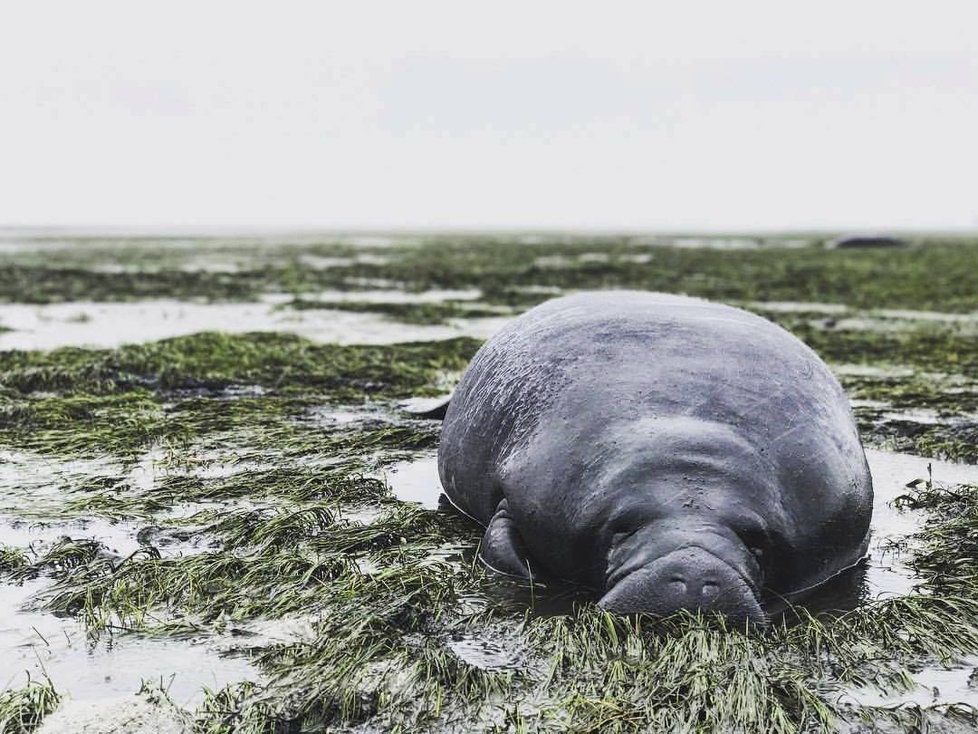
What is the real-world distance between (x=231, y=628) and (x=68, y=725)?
0.85 metres

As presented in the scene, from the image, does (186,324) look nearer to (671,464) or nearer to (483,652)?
(671,464)

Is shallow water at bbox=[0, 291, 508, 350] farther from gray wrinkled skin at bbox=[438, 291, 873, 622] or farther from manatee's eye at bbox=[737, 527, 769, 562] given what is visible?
manatee's eye at bbox=[737, 527, 769, 562]

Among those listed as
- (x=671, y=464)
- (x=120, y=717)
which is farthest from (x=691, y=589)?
(x=120, y=717)

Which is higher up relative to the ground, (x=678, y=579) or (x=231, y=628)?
(x=678, y=579)

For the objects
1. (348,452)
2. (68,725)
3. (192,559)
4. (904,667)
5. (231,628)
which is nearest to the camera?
(68,725)

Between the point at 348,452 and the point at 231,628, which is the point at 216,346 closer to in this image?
the point at 348,452

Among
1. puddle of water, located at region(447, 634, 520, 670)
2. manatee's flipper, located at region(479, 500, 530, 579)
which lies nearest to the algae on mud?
puddle of water, located at region(447, 634, 520, 670)

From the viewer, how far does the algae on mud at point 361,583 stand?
3279 mm

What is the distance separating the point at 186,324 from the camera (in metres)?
15.9

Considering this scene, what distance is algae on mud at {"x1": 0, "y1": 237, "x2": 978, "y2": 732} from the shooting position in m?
3.28

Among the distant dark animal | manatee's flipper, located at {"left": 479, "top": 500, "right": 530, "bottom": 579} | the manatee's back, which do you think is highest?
the manatee's back

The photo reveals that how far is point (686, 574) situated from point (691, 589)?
55mm

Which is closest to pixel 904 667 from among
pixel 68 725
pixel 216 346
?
pixel 68 725

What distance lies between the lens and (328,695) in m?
3.33
